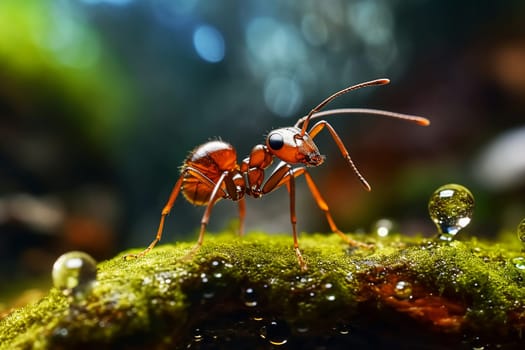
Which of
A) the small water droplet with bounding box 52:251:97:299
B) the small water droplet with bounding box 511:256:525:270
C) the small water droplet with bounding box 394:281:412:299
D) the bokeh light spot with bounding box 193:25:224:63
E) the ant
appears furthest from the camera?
the bokeh light spot with bounding box 193:25:224:63

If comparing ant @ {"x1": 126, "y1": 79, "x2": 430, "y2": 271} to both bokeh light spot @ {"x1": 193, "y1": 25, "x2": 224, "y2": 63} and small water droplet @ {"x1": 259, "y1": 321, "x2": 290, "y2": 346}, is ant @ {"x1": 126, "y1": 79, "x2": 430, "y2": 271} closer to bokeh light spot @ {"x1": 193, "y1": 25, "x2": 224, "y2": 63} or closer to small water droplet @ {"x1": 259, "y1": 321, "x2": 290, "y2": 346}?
small water droplet @ {"x1": 259, "y1": 321, "x2": 290, "y2": 346}

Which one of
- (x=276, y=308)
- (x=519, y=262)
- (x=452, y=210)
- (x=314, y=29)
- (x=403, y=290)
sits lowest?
(x=276, y=308)

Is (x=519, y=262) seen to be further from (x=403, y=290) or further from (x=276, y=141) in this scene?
(x=276, y=141)

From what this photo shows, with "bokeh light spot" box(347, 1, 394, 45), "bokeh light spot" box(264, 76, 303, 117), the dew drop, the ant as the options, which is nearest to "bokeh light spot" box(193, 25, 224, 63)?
"bokeh light spot" box(264, 76, 303, 117)

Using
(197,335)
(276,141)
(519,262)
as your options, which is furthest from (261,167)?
(519,262)

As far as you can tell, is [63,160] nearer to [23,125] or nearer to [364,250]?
[23,125]

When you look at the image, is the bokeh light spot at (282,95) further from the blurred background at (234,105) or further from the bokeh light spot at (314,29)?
the bokeh light spot at (314,29)
